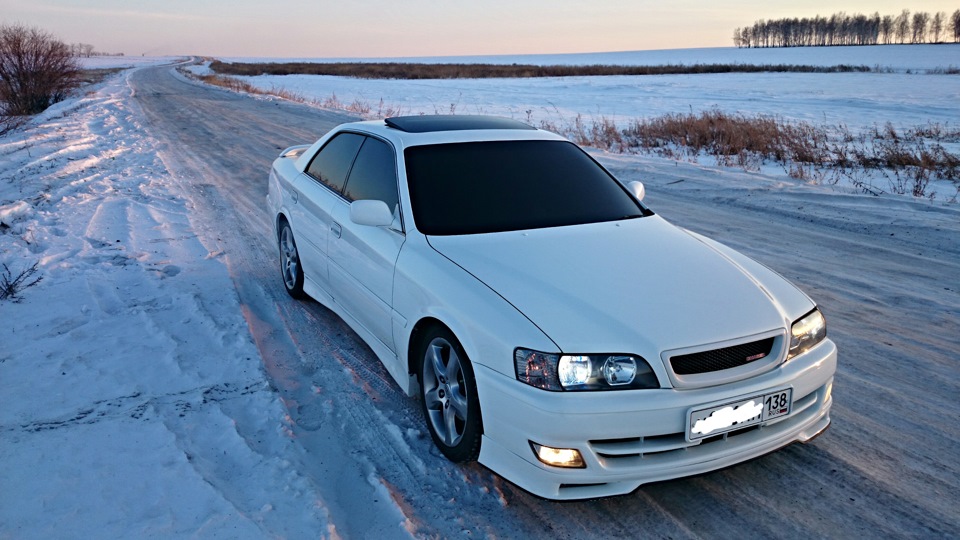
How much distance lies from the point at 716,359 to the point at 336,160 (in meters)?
3.27

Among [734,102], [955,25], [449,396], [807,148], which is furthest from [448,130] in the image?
[955,25]

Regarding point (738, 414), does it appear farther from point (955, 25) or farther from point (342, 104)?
point (955, 25)

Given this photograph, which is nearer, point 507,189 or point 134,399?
point 134,399

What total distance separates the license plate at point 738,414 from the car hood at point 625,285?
0.88 feet

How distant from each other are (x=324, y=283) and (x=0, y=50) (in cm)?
2297

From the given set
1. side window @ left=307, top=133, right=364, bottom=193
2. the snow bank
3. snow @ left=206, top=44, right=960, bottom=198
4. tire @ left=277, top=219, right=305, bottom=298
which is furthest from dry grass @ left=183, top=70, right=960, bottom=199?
the snow bank

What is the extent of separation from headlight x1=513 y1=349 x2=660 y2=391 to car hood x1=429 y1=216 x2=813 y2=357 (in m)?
0.04

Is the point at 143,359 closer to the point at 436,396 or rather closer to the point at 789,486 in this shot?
the point at 436,396

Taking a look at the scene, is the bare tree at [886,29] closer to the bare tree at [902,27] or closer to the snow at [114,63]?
the bare tree at [902,27]

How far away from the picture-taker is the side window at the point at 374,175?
4.32m

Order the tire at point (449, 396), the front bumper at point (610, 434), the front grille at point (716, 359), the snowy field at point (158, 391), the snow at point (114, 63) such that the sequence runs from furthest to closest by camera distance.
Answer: the snow at point (114, 63), the tire at point (449, 396), the snowy field at point (158, 391), the front grille at point (716, 359), the front bumper at point (610, 434)

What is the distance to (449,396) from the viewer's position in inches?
134

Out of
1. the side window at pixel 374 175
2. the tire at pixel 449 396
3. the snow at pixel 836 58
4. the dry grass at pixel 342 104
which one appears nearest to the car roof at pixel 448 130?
the side window at pixel 374 175

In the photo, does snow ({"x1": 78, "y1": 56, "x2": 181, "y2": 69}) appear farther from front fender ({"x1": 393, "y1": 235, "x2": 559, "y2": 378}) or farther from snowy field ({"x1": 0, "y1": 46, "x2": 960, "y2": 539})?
front fender ({"x1": 393, "y1": 235, "x2": 559, "y2": 378})
